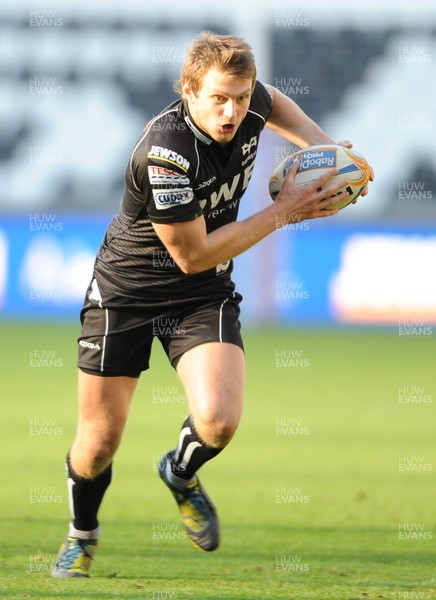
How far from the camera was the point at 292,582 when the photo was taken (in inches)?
215

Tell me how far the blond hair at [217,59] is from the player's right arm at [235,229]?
1.96 feet

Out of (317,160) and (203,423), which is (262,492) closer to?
(203,423)

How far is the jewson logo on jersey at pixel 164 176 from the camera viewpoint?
5.33m

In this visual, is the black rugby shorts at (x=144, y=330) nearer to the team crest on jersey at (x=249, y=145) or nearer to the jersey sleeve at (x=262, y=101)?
the team crest on jersey at (x=249, y=145)

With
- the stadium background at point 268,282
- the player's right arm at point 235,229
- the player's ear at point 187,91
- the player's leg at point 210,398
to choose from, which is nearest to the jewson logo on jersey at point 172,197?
the player's right arm at point 235,229

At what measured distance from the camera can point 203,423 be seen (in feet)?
17.8

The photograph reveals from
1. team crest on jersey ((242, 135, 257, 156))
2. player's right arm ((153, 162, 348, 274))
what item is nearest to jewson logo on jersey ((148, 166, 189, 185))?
player's right arm ((153, 162, 348, 274))

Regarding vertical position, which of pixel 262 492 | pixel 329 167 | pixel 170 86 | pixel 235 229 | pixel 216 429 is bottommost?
pixel 262 492

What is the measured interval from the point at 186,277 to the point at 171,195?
590mm

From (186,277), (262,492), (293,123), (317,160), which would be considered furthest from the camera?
(262,492)

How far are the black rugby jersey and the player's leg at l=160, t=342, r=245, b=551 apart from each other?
0.40 meters

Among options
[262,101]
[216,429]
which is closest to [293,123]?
[262,101]

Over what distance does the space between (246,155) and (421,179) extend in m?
21.6

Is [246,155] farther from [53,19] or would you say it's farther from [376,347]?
[53,19]
